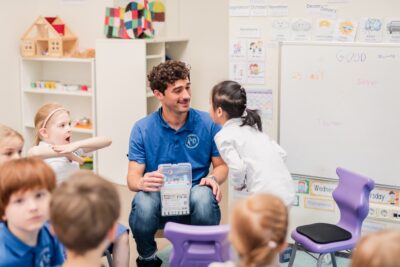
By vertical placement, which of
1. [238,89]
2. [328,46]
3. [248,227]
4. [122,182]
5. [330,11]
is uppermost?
[330,11]

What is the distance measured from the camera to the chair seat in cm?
255

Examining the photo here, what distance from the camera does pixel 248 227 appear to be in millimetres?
1542

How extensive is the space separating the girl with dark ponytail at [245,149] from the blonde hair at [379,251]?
1.23 meters

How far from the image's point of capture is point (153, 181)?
2695 millimetres

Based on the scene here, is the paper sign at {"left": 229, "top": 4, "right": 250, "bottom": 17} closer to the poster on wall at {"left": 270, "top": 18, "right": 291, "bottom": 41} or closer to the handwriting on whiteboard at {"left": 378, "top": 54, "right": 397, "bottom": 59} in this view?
the poster on wall at {"left": 270, "top": 18, "right": 291, "bottom": 41}

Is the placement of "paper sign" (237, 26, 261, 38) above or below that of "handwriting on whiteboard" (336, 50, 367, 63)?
above

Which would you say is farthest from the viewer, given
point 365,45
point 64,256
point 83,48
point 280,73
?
point 83,48

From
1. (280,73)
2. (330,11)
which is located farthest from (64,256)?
(330,11)

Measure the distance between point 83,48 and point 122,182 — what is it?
4.13 ft

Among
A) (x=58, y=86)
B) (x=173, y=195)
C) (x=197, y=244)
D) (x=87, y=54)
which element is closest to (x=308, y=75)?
(x=173, y=195)

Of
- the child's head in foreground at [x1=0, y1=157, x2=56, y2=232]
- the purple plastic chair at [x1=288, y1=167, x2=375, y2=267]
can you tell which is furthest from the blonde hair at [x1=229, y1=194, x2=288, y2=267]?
the purple plastic chair at [x1=288, y1=167, x2=375, y2=267]

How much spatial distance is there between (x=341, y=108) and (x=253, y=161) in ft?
2.55

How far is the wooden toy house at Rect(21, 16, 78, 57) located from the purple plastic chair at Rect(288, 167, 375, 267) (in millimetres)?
2901

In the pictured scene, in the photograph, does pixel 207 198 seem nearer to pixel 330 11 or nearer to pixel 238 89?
pixel 238 89
